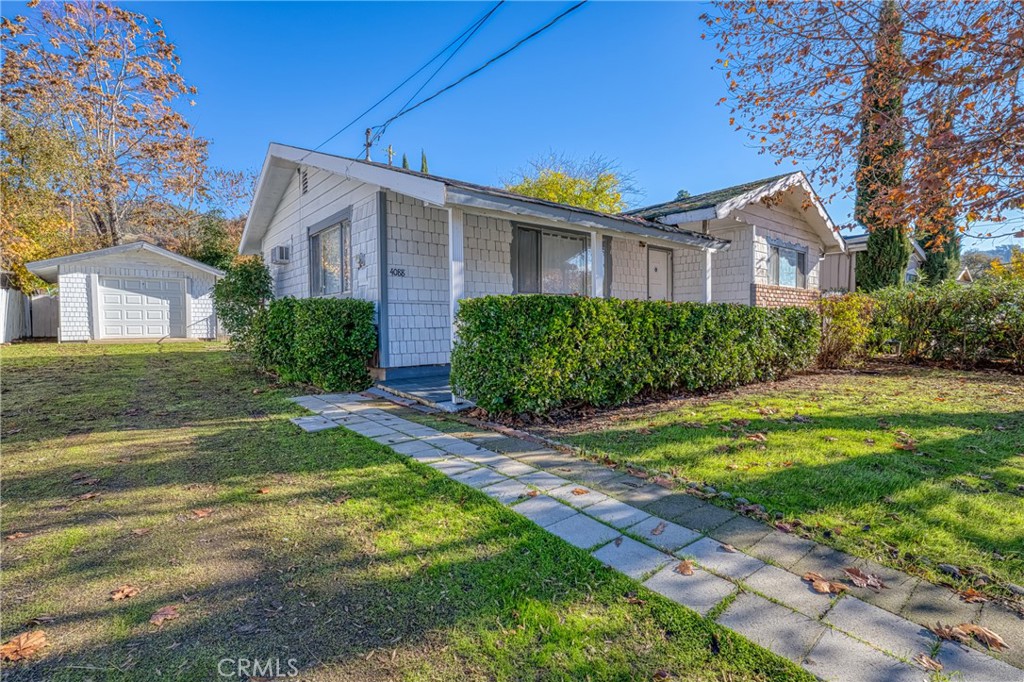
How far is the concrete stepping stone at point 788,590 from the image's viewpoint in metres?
2.21

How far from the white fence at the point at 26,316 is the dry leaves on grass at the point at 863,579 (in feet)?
79.5

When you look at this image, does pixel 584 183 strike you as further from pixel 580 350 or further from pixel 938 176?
pixel 938 176

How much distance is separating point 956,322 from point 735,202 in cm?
537

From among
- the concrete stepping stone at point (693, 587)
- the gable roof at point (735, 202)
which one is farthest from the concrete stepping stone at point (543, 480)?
the gable roof at point (735, 202)

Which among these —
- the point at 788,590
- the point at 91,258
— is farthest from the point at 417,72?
the point at 91,258

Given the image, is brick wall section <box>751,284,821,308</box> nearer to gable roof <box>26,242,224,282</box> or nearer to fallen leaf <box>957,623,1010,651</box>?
fallen leaf <box>957,623,1010,651</box>

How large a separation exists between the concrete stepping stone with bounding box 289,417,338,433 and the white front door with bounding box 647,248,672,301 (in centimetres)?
864

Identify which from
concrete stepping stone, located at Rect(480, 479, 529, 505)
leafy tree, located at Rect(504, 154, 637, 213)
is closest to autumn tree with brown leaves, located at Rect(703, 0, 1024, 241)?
concrete stepping stone, located at Rect(480, 479, 529, 505)

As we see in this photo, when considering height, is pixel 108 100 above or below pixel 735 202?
above

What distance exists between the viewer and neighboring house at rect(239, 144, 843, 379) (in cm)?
768

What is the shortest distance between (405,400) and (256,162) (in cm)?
2539

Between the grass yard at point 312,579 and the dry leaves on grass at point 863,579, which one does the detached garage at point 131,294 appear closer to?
the grass yard at point 312,579

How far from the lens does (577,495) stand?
139 inches

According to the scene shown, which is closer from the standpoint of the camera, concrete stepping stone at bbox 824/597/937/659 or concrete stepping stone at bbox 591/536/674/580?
concrete stepping stone at bbox 824/597/937/659
